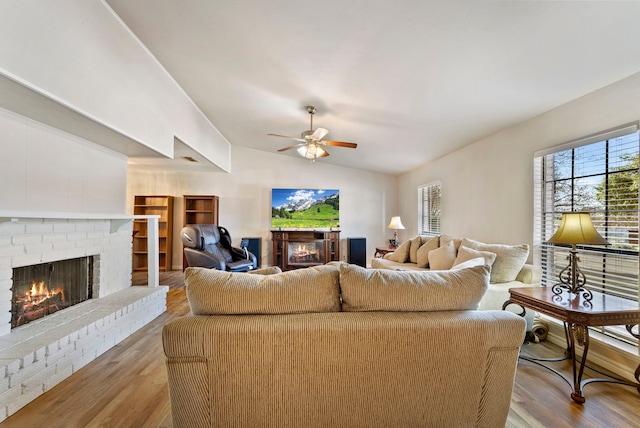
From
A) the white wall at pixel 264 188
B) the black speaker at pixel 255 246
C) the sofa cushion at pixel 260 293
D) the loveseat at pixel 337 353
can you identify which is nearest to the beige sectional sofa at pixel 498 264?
the loveseat at pixel 337 353

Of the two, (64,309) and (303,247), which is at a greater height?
(303,247)

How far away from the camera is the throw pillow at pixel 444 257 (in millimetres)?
3436

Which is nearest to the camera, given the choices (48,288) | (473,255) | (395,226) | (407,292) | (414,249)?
(407,292)

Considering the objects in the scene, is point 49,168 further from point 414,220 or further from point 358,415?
point 414,220

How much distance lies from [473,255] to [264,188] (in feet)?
15.1

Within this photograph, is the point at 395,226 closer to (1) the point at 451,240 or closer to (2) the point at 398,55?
(1) the point at 451,240

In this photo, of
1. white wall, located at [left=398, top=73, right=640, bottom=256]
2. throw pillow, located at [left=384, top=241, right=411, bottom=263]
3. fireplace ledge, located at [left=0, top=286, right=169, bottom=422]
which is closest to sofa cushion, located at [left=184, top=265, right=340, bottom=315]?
fireplace ledge, located at [left=0, top=286, right=169, bottom=422]

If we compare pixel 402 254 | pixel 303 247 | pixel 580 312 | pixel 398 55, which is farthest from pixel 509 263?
pixel 303 247

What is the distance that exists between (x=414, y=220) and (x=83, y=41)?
5502 mm

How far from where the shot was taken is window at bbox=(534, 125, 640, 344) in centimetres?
217

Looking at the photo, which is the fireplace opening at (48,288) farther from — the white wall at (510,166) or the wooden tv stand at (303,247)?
the white wall at (510,166)

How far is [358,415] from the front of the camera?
132 cm

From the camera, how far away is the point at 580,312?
1789mm

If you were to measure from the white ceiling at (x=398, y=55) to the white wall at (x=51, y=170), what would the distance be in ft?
3.90
